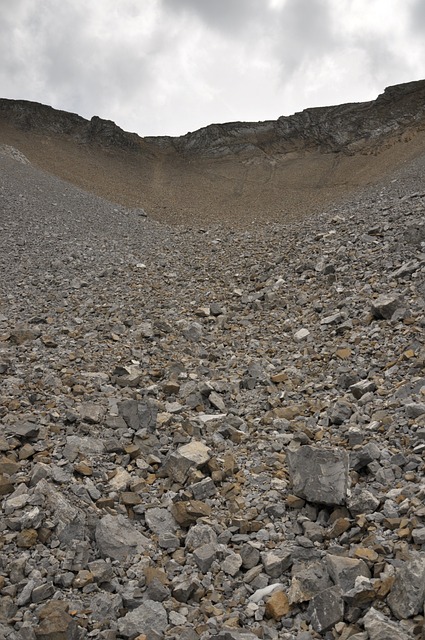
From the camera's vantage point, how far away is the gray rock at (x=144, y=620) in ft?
10.6

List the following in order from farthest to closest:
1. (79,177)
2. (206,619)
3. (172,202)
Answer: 1. (79,177)
2. (172,202)
3. (206,619)

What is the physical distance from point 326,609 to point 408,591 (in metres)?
0.54

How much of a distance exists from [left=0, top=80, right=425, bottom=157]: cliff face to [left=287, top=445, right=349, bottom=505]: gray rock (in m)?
39.4

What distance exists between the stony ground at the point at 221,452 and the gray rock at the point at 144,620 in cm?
1

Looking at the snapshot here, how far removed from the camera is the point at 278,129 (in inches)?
1784

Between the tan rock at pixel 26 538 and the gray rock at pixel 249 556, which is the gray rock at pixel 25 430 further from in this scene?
the gray rock at pixel 249 556

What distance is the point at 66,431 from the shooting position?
534 centimetres

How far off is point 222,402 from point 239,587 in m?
2.84

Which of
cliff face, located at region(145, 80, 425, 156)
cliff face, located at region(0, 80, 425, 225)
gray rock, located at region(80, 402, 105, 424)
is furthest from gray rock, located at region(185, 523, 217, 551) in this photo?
cliff face, located at region(145, 80, 425, 156)

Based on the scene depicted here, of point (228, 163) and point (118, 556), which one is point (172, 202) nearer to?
point (228, 163)

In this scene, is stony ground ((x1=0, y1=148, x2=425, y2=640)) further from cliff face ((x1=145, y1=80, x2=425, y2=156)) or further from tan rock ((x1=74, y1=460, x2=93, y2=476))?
cliff face ((x1=145, y1=80, x2=425, y2=156))

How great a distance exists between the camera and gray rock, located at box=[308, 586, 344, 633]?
3.14 metres

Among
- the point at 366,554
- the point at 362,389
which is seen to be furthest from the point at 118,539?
the point at 362,389

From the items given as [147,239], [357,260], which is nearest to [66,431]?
[357,260]
